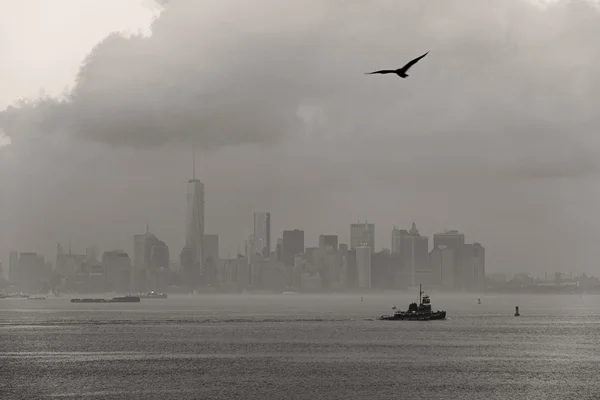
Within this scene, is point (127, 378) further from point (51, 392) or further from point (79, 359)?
point (79, 359)

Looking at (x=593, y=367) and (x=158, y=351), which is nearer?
(x=593, y=367)

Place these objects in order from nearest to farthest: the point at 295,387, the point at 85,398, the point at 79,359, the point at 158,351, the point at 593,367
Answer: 1. the point at 85,398
2. the point at 295,387
3. the point at 593,367
4. the point at 79,359
5. the point at 158,351

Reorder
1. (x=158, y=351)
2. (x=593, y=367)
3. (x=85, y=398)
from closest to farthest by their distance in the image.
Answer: (x=85, y=398), (x=593, y=367), (x=158, y=351)

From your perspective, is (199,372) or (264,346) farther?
(264,346)

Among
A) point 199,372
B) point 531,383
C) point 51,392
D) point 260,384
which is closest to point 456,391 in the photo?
point 531,383

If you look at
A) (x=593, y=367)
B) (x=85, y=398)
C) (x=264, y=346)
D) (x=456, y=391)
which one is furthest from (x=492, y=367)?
(x=85, y=398)

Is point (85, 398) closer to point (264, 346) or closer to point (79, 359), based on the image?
point (79, 359)

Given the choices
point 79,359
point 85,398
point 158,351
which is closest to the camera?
point 85,398

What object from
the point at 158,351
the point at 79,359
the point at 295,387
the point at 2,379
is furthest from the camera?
the point at 158,351
